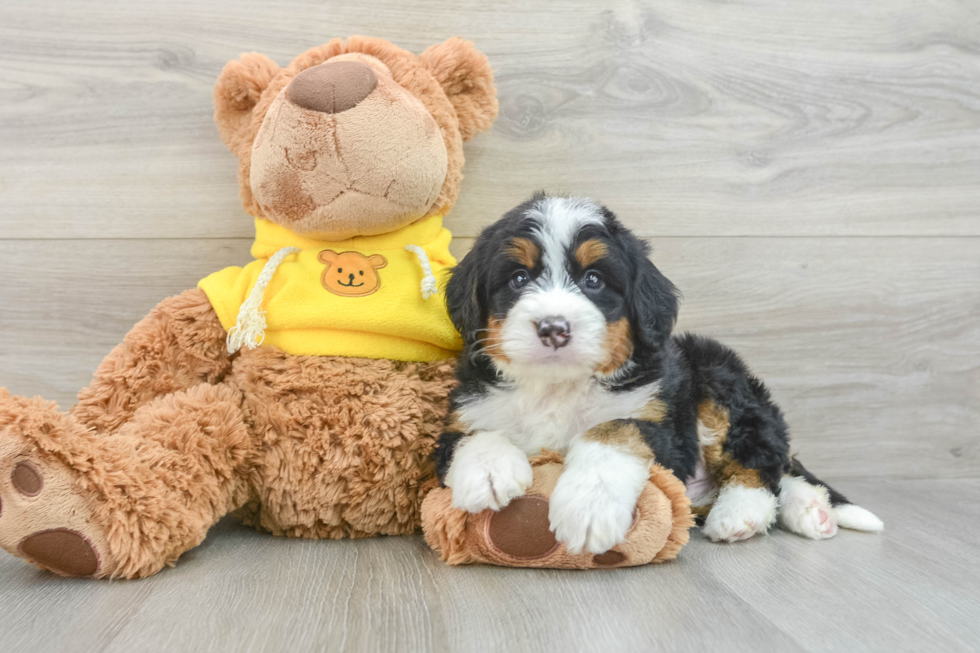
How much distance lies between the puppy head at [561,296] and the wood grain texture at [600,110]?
2.24ft

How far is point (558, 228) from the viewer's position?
1.45 m

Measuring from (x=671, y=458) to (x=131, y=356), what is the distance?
1271 mm

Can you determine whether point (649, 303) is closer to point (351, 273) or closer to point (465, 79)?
point (351, 273)

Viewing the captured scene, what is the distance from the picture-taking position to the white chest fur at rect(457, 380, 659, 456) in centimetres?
152

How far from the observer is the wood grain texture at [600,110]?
6.72 ft

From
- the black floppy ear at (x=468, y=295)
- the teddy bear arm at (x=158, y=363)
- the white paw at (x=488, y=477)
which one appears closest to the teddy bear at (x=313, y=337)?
the teddy bear arm at (x=158, y=363)

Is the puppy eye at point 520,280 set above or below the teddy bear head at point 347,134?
below

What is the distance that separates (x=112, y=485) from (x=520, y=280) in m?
0.89

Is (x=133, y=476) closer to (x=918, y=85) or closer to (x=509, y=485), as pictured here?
(x=509, y=485)

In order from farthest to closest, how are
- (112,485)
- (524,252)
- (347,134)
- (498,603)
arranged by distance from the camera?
(347,134)
(524,252)
(112,485)
(498,603)

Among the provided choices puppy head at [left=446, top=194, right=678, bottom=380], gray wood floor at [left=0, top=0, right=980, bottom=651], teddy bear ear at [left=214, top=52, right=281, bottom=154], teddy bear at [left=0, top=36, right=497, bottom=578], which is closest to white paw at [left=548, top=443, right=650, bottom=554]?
puppy head at [left=446, top=194, right=678, bottom=380]

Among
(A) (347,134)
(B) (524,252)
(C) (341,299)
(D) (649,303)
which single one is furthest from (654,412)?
(A) (347,134)

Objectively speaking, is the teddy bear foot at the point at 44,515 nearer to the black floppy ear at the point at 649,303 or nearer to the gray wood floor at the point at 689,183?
the gray wood floor at the point at 689,183

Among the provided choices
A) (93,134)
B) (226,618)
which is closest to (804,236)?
(226,618)
